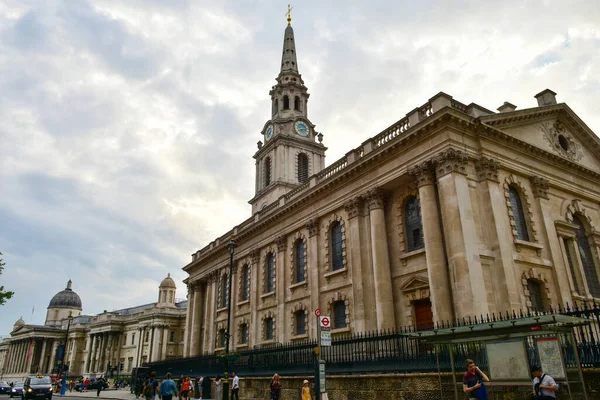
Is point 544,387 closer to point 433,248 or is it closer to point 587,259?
point 433,248

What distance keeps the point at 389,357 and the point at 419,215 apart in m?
9.82

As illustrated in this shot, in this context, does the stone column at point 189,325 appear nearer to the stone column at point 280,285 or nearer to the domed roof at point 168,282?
the stone column at point 280,285

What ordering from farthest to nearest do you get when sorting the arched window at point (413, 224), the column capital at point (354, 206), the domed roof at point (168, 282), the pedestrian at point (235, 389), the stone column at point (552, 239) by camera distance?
the domed roof at point (168, 282) → the column capital at point (354, 206) → the arched window at point (413, 224) → the stone column at point (552, 239) → the pedestrian at point (235, 389)

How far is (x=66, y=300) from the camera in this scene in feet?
400

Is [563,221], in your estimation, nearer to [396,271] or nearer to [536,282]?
[536,282]

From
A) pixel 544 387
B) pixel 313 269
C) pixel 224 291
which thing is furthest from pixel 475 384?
pixel 224 291

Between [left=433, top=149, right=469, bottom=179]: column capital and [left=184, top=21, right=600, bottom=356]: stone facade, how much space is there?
51 millimetres

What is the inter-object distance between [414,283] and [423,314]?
154 cm

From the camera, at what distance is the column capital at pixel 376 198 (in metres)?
24.9

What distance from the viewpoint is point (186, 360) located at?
31984 millimetres

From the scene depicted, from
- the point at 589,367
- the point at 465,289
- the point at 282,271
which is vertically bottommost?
the point at 589,367

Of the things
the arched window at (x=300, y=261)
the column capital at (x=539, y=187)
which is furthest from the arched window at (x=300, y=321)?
the column capital at (x=539, y=187)

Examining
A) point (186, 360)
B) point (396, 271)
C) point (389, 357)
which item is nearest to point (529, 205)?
point (396, 271)

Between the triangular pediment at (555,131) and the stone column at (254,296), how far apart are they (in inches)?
836
